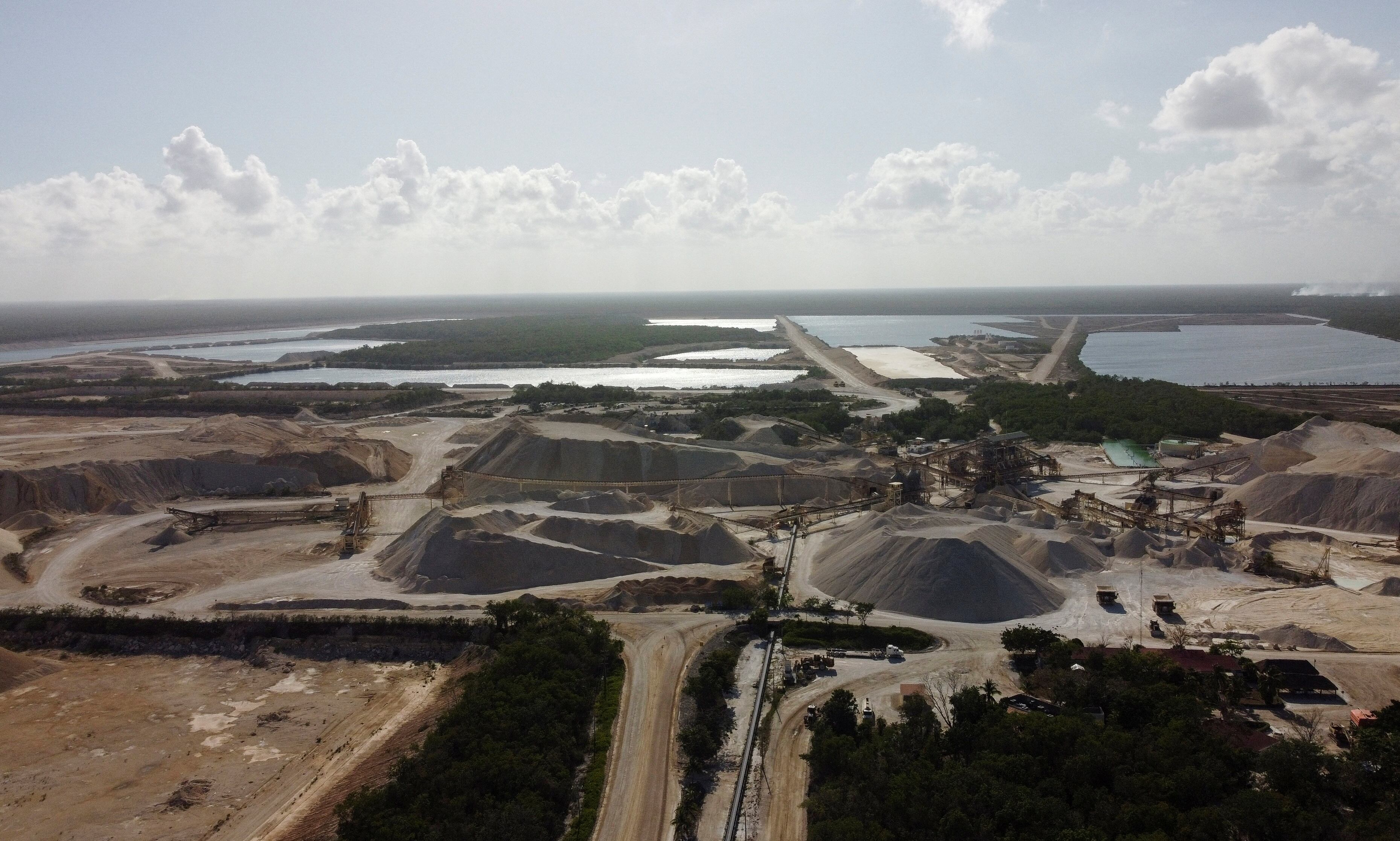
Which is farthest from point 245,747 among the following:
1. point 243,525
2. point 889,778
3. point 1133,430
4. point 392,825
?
point 1133,430

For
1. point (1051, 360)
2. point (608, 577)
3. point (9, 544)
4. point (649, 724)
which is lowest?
point (649, 724)

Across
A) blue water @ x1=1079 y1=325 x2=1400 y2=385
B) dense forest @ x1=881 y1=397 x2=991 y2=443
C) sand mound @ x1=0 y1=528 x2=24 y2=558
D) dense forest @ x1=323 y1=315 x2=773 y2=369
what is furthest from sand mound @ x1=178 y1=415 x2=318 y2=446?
blue water @ x1=1079 y1=325 x2=1400 y2=385

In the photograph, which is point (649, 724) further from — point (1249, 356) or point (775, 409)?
point (1249, 356)

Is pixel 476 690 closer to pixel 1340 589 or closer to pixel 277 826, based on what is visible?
pixel 277 826

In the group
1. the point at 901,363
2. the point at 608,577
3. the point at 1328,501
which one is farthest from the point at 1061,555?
the point at 901,363

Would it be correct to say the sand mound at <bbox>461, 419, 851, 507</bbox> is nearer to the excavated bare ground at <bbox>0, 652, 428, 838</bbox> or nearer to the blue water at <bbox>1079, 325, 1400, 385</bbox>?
the excavated bare ground at <bbox>0, 652, 428, 838</bbox>

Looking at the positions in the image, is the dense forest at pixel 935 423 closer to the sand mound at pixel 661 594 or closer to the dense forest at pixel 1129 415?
the dense forest at pixel 1129 415

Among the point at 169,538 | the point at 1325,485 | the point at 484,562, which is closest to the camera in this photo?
the point at 484,562
